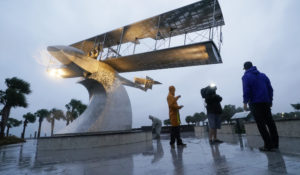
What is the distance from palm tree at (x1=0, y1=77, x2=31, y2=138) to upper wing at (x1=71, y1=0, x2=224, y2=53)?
61.4ft

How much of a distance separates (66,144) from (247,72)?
22.4ft

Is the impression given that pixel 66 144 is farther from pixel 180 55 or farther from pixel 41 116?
pixel 41 116

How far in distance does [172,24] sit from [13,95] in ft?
86.9

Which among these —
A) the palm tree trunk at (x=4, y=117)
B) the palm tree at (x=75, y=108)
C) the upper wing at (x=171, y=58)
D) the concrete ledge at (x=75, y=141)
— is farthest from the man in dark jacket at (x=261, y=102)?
the palm tree at (x=75, y=108)

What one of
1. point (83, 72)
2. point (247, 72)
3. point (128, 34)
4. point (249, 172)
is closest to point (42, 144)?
point (83, 72)

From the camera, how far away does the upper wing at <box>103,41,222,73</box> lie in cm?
796

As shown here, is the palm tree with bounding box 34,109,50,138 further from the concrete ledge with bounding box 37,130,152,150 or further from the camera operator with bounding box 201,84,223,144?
Result: the camera operator with bounding box 201,84,223,144

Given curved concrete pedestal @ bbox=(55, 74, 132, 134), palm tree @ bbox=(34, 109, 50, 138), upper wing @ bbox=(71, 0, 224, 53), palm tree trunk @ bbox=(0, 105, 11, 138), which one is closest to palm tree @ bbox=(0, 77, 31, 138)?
palm tree trunk @ bbox=(0, 105, 11, 138)

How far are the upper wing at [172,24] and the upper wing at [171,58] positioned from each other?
4.53 feet

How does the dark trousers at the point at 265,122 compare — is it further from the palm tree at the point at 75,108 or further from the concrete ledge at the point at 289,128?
the palm tree at the point at 75,108

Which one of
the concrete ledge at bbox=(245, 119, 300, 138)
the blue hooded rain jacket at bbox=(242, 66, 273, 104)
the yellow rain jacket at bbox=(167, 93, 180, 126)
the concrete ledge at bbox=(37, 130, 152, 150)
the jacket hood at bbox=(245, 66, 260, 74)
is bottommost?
the concrete ledge at bbox=(37, 130, 152, 150)

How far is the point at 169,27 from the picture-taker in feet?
38.1

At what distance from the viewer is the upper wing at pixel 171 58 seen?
7.96 metres

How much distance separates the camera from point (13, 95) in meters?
23.5
